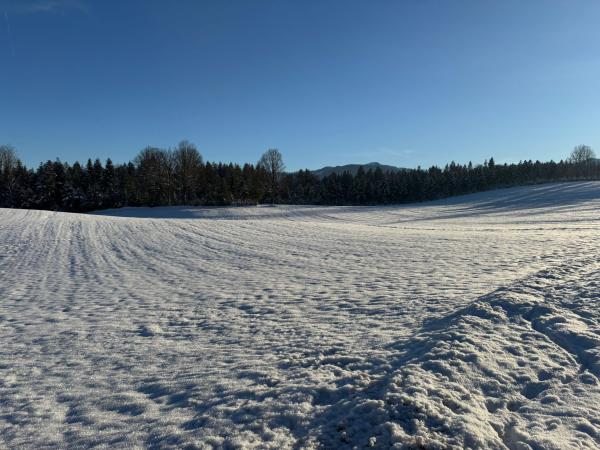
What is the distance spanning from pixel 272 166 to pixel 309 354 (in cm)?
6539

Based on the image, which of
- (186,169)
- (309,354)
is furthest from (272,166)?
(309,354)

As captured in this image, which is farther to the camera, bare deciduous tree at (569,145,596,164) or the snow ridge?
bare deciduous tree at (569,145,596,164)

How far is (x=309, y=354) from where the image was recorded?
20.5ft

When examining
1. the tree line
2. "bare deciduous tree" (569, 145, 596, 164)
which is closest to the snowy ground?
the tree line

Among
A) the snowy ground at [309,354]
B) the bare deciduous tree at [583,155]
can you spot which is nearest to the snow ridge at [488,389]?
the snowy ground at [309,354]

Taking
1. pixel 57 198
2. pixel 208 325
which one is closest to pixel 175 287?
pixel 208 325

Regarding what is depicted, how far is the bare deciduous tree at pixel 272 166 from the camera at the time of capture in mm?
69562

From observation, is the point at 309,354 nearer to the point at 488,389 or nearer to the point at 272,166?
the point at 488,389

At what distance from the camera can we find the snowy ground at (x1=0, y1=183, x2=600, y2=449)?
165 inches

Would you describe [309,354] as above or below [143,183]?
below

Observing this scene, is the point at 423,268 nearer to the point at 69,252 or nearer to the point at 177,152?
the point at 69,252

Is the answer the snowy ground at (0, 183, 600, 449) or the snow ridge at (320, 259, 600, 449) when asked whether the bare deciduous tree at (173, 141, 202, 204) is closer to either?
the snowy ground at (0, 183, 600, 449)

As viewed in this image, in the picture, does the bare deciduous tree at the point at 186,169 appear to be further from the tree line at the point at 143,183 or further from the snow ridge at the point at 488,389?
the snow ridge at the point at 488,389

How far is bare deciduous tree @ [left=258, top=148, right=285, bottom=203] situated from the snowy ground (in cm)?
5660
